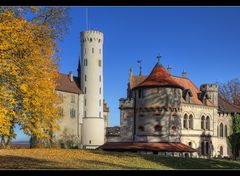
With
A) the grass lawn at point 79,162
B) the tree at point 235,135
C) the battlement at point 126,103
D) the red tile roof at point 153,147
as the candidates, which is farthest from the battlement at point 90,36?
the grass lawn at point 79,162

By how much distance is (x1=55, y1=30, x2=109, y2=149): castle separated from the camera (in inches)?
2918

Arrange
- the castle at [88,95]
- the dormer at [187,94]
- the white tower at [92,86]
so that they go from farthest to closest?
the white tower at [92,86] < the castle at [88,95] < the dormer at [187,94]

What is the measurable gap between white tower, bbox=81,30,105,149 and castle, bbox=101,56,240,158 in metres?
15.5

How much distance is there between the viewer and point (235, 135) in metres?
58.0

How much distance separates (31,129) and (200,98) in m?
39.1

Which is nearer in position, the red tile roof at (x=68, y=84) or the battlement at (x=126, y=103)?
the battlement at (x=126, y=103)

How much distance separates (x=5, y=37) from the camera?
18.6 metres

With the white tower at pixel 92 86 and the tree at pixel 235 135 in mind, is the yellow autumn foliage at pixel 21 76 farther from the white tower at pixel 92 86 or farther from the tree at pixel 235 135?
the white tower at pixel 92 86

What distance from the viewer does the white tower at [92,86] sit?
74.7 meters

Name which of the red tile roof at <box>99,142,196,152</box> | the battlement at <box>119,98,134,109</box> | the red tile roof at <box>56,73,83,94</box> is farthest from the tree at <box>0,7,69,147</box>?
the red tile roof at <box>56,73,83,94</box>

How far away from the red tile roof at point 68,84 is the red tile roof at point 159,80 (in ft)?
89.1
